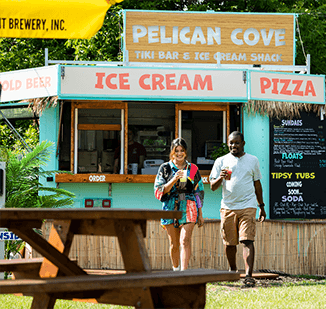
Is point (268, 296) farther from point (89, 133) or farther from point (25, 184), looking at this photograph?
point (89, 133)

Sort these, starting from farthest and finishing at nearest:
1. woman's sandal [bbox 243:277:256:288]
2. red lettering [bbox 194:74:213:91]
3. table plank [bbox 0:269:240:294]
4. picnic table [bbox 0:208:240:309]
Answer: red lettering [bbox 194:74:213:91] → woman's sandal [bbox 243:277:256:288] → picnic table [bbox 0:208:240:309] → table plank [bbox 0:269:240:294]

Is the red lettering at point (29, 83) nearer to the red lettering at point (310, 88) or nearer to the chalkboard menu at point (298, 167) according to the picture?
the chalkboard menu at point (298, 167)

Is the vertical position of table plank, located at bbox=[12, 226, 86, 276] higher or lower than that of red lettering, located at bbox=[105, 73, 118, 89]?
lower

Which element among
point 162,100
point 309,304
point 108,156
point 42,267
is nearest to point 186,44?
point 162,100

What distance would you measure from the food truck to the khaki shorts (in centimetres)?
372

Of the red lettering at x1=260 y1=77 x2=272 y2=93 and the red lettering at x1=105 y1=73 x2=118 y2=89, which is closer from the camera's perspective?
the red lettering at x1=105 y1=73 x2=118 y2=89

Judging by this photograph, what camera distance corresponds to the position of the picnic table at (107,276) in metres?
3.13

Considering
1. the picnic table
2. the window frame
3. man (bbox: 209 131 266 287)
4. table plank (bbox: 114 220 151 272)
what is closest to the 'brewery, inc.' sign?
the window frame

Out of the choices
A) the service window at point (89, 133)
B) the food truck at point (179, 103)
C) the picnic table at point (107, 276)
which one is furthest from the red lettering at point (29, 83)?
the picnic table at point (107, 276)

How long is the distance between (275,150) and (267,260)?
3782 millimetres

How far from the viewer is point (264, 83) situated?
34.9 feet

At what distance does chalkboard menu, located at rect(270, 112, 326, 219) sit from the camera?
11273mm

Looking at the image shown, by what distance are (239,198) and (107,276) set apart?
3787 mm

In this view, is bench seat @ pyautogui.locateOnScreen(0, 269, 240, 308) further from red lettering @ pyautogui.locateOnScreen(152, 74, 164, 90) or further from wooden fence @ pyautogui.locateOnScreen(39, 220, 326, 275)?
red lettering @ pyautogui.locateOnScreen(152, 74, 164, 90)
